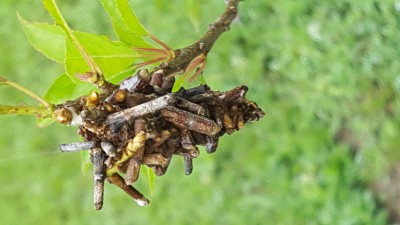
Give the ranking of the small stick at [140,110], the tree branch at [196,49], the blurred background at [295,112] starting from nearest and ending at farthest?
the small stick at [140,110]
the tree branch at [196,49]
the blurred background at [295,112]

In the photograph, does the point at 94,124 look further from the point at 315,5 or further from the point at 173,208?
the point at 173,208

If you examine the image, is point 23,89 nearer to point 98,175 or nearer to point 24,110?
point 24,110

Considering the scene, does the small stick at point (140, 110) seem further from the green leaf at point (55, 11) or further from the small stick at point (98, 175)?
the green leaf at point (55, 11)

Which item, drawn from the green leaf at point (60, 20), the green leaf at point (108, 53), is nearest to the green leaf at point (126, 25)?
the green leaf at point (108, 53)

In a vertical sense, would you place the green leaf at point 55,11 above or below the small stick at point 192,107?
above

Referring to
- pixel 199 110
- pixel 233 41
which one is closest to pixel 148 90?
pixel 199 110

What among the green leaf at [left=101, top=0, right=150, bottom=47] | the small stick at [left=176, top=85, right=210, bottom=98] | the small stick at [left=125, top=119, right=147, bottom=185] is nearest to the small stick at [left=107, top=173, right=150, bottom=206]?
the small stick at [left=125, top=119, right=147, bottom=185]
